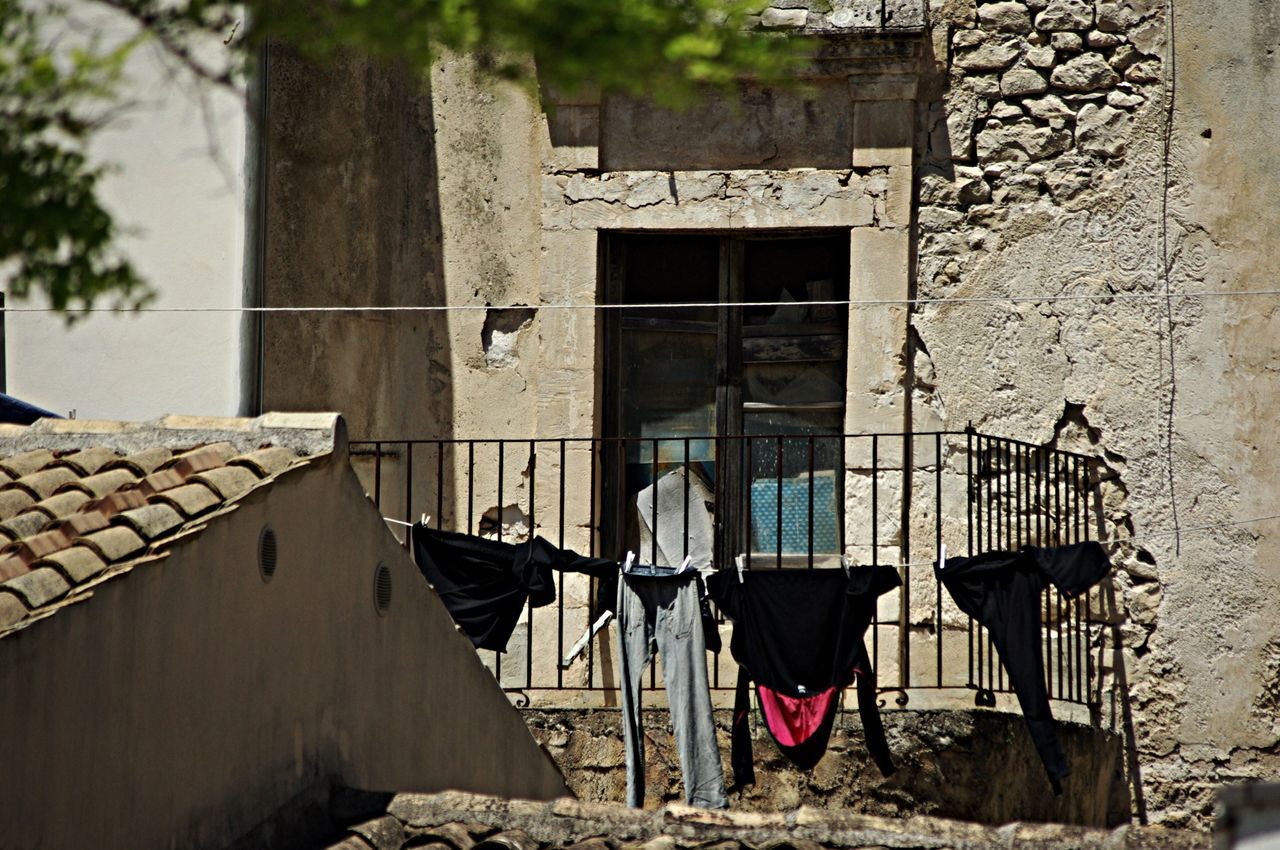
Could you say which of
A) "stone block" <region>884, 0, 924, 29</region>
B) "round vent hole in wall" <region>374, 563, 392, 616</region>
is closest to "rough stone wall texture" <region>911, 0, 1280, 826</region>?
"stone block" <region>884, 0, 924, 29</region>

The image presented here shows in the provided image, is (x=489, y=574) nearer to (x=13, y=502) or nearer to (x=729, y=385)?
(x=729, y=385)

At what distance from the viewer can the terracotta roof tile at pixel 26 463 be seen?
5211 millimetres

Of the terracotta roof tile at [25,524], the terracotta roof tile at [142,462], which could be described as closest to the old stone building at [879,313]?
the terracotta roof tile at [142,462]

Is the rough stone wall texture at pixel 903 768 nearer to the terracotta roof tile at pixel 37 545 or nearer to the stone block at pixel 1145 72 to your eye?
the stone block at pixel 1145 72

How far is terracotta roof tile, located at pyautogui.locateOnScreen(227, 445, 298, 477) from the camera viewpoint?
5043 millimetres

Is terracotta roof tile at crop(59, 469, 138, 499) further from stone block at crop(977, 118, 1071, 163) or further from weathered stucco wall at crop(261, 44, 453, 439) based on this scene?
stone block at crop(977, 118, 1071, 163)

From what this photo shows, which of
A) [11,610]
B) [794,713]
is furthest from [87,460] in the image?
[794,713]

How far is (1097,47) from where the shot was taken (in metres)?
8.95

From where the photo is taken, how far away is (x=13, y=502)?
4.90m

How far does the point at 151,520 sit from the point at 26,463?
979 mm

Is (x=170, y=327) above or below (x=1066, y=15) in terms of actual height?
below

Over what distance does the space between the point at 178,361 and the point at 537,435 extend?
6.39 feet

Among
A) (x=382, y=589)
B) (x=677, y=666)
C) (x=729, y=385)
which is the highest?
(x=729, y=385)

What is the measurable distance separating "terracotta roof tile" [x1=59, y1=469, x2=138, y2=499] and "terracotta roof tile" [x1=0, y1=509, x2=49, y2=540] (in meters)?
0.23
